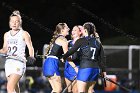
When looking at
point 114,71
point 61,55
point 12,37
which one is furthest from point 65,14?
point 12,37

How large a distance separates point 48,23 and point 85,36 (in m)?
16.0

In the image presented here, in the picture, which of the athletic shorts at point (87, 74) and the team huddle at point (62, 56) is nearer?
the team huddle at point (62, 56)

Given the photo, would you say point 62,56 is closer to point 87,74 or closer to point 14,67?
point 87,74

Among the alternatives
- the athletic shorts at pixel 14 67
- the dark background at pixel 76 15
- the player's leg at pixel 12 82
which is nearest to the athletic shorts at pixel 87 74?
the athletic shorts at pixel 14 67

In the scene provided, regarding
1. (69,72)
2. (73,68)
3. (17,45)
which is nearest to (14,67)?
(17,45)

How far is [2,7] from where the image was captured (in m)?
30.1

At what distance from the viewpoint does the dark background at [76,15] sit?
3006 cm

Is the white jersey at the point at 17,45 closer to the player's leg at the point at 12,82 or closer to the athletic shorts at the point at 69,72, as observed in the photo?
the player's leg at the point at 12,82

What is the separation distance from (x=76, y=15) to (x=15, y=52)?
17.8 metres

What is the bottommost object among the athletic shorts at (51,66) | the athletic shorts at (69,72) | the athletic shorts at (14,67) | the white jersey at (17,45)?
the athletic shorts at (69,72)

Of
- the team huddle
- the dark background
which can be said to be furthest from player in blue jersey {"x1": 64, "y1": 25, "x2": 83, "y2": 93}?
the dark background

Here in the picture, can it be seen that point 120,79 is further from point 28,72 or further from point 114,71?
point 28,72

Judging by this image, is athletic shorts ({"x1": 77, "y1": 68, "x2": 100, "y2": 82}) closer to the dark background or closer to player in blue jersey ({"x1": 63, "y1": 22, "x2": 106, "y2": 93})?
player in blue jersey ({"x1": 63, "y1": 22, "x2": 106, "y2": 93})

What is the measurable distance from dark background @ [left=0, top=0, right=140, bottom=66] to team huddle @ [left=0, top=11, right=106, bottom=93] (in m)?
12.8
